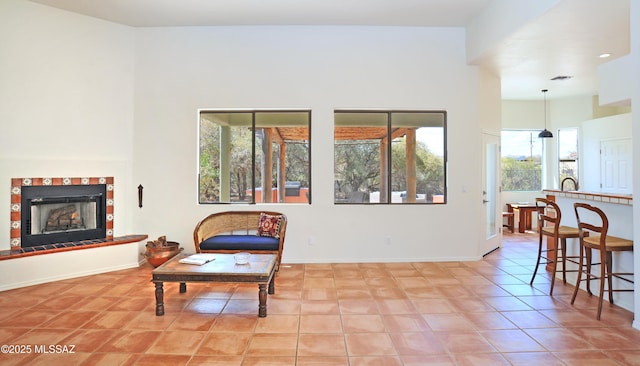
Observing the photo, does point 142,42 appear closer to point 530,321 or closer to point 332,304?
point 332,304

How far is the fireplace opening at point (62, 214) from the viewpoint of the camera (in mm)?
4566

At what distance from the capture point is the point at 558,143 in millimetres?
8570

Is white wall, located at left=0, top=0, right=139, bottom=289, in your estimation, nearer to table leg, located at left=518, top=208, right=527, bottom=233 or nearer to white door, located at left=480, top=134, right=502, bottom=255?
white door, located at left=480, top=134, right=502, bottom=255

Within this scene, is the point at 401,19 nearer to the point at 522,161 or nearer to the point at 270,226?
the point at 270,226

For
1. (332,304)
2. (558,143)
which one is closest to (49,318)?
(332,304)

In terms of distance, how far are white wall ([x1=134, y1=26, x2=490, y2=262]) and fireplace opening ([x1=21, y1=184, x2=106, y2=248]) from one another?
0.55 metres

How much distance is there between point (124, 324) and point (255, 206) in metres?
2.53

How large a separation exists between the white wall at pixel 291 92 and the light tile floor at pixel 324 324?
92 centimetres

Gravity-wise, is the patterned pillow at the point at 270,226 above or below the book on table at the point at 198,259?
above

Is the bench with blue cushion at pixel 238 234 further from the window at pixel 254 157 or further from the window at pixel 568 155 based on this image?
the window at pixel 568 155

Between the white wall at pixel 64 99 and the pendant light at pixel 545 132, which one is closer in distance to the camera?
the white wall at pixel 64 99

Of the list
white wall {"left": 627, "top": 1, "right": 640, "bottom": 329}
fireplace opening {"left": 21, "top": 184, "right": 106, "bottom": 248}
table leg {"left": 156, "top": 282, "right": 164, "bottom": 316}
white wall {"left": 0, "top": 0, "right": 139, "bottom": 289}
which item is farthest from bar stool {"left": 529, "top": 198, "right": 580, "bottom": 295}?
fireplace opening {"left": 21, "top": 184, "right": 106, "bottom": 248}

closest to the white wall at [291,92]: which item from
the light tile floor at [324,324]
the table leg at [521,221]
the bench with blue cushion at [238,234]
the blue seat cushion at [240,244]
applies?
the bench with blue cushion at [238,234]

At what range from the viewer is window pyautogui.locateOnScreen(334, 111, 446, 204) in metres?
5.51
